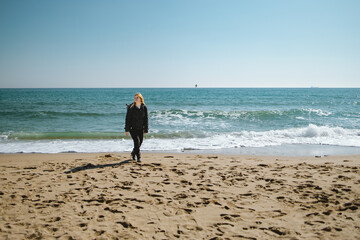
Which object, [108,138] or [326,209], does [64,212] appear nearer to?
[326,209]

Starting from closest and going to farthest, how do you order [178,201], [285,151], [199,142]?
[178,201]
[285,151]
[199,142]

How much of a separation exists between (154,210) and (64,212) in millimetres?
1485

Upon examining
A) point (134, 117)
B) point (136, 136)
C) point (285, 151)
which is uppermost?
point (134, 117)

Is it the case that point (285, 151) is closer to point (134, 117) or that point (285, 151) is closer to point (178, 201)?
point (134, 117)

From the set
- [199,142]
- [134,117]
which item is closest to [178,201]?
[134,117]

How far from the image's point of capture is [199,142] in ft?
35.8

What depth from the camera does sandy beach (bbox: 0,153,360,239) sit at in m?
3.24

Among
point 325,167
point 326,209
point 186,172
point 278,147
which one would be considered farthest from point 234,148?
point 326,209

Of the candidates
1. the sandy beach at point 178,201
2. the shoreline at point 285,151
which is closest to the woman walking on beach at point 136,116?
the sandy beach at point 178,201

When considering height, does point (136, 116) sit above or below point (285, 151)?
above

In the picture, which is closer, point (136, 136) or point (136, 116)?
point (136, 116)

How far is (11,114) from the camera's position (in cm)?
2045

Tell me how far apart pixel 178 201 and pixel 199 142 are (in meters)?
6.81

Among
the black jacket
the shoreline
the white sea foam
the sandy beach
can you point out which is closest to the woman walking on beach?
the black jacket
